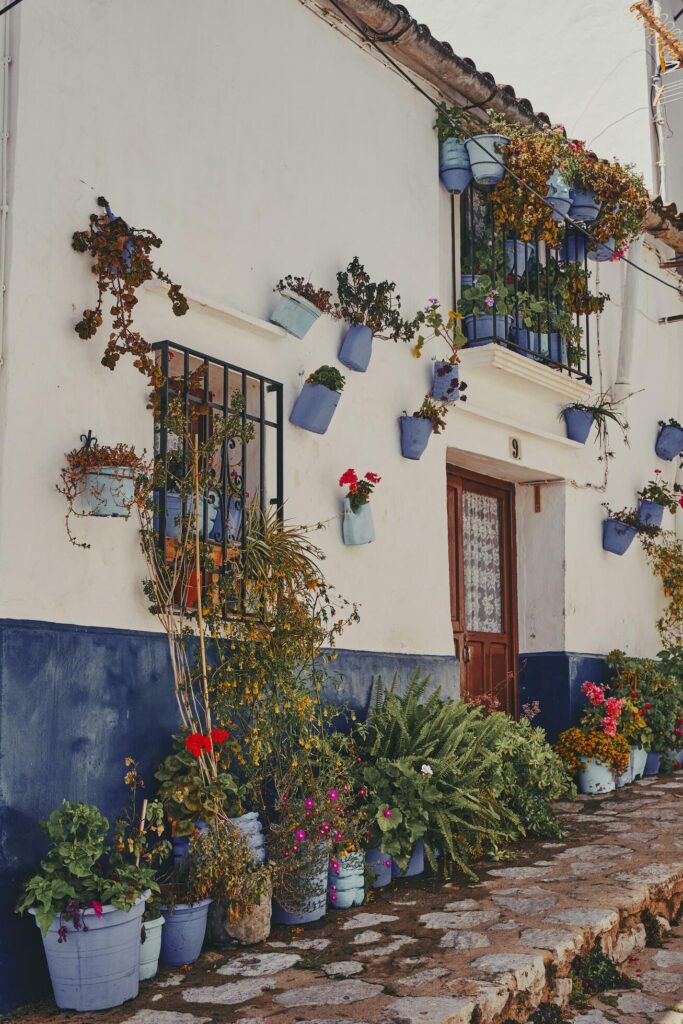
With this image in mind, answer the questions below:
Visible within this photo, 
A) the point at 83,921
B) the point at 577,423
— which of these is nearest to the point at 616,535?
the point at 577,423

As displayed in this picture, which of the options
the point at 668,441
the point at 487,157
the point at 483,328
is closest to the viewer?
the point at 487,157

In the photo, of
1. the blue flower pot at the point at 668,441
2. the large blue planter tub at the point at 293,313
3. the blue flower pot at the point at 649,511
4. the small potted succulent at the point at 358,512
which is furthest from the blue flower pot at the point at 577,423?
the large blue planter tub at the point at 293,313

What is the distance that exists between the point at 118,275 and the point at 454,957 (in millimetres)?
3272

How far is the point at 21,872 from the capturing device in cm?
434

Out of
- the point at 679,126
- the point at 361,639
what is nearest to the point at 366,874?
the point at 361,639

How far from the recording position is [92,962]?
4.14 meters

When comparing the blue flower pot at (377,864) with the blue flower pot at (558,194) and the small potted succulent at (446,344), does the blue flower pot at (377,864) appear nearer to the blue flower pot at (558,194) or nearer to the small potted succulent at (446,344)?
the small potted succulent at (446,344)

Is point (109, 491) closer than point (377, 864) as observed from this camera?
Yes

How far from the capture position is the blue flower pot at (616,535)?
942cm

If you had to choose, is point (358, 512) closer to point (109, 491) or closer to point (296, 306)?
point (296, 306)

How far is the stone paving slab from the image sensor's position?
4.05 metres

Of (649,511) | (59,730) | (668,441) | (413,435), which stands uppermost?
(668,441)

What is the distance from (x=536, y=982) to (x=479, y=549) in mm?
4752

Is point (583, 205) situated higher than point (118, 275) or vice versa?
point (583, 205)
